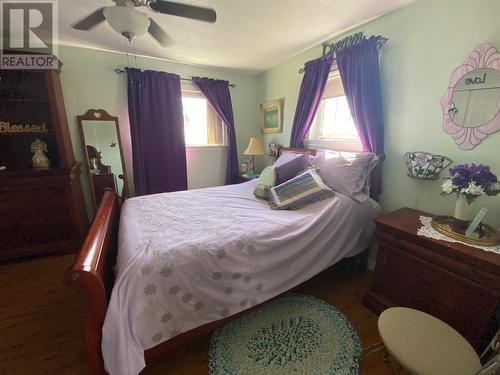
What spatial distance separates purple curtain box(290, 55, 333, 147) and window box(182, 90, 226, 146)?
50.9 inches

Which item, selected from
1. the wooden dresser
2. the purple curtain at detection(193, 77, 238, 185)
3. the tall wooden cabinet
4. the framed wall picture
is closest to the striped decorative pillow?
the wooden dresser

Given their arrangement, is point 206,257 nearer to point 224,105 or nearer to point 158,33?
point 158,33

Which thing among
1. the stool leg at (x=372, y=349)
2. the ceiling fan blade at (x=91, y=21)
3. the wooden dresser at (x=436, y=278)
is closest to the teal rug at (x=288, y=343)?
the stool leg at (x=372, y=349)

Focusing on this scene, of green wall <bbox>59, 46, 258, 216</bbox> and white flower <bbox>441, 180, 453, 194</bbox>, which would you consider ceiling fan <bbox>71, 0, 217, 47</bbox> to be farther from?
white flower <bbox>441, 180, 453, 194</bbox>

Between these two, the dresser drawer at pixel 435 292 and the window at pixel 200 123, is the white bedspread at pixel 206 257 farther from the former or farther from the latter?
the window at pixel 200 123

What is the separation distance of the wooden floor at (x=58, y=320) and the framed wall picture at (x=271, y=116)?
2128 mm

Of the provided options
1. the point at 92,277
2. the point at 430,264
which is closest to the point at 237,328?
the point at 92,277

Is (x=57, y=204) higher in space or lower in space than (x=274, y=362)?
higher

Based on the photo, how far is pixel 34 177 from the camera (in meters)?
2.18

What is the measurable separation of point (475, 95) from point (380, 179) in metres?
0.84

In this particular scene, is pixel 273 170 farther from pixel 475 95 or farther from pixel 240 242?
pixel 475 95

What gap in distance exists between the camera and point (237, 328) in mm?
1530

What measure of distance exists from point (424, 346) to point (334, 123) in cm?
217

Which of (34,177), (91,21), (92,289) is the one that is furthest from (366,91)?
(34,177)
